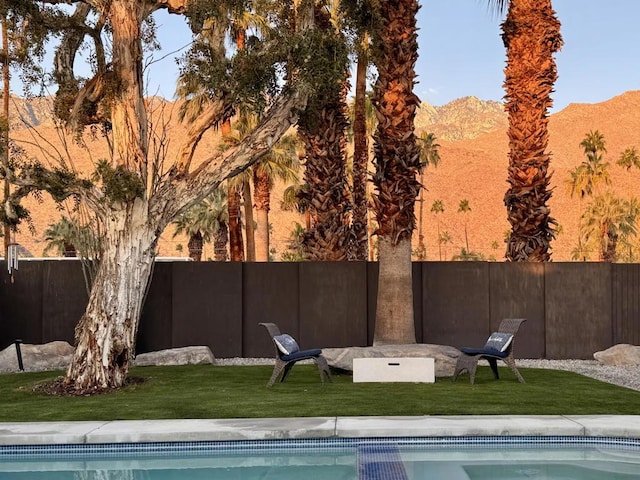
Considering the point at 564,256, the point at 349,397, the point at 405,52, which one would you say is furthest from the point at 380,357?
the point at 564,256

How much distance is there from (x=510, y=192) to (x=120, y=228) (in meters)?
9.73

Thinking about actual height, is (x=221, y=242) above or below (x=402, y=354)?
above

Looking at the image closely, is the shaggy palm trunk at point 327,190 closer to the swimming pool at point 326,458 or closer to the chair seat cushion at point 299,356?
the chair seat cushion at point 299,356

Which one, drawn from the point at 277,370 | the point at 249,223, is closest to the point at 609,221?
the point at 249,223

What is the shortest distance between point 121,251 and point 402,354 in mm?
4444

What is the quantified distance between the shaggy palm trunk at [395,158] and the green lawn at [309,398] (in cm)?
281

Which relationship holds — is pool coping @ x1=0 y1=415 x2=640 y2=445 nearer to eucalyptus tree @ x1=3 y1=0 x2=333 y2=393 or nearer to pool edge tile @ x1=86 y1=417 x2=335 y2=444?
pool edge tile @ x1=86 y1=417 x2=335 y2=444

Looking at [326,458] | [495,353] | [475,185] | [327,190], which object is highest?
[475,185]

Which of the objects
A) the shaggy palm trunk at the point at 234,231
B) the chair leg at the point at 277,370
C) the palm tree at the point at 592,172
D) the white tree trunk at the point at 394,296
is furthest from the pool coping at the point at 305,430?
the palm tree at the point at 592,172

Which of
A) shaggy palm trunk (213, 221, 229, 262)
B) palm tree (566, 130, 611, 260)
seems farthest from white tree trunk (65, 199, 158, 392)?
palm tree (566, 130, 611, 260)

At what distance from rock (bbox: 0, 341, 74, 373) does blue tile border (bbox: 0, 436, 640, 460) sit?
7.30 metres

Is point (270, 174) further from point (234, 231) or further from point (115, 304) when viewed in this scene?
point (115, 304)

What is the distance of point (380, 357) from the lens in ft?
43.1

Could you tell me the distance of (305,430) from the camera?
8.27 meters
